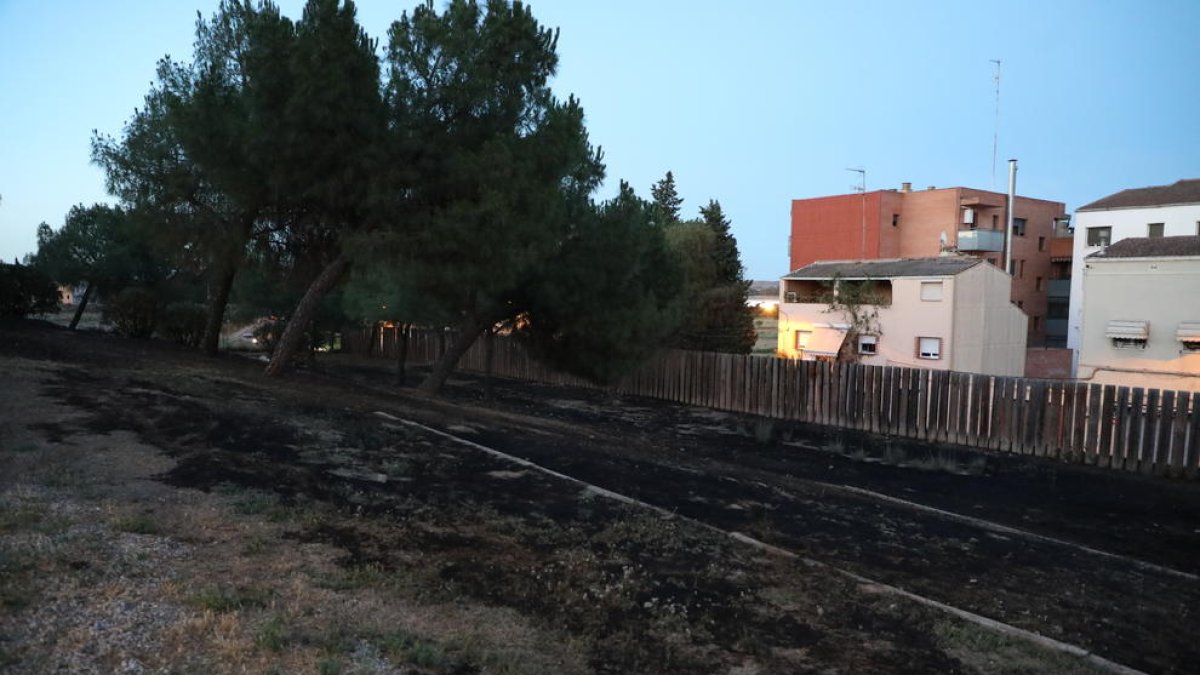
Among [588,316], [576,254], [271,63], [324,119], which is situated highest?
[271,63]

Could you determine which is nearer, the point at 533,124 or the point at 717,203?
the point at 533,124

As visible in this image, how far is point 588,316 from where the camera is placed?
19.4 m

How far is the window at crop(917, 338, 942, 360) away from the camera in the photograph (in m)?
32.2

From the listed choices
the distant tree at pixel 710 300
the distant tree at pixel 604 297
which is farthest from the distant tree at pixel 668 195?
the distant tree at pixel 604 297

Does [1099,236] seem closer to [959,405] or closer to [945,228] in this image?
[945,228]

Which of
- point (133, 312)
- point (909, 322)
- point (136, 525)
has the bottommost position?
point (136, 525)

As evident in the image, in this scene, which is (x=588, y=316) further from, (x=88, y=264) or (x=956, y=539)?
(x=88, y=264)

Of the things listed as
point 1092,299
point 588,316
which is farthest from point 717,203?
point 588,316

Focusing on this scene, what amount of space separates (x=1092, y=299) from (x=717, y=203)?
19.4 m

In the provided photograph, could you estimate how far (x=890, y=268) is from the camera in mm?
34281

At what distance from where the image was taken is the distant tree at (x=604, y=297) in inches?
754

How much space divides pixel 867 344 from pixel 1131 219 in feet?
67.0

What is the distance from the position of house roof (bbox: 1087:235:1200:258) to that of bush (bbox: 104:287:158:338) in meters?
31.6

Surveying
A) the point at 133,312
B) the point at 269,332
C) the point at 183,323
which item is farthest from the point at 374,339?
the point at 133,312
